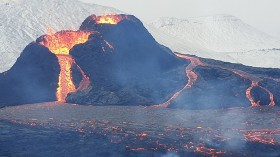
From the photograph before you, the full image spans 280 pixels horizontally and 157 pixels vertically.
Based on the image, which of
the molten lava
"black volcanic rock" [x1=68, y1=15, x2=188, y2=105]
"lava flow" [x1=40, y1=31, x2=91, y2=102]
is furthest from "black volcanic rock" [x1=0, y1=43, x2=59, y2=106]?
the molten lava

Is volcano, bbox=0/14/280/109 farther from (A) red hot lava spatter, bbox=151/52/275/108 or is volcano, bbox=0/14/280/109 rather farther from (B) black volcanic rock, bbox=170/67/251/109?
(A) red hot lava spatter, bbox=151/52/275/108

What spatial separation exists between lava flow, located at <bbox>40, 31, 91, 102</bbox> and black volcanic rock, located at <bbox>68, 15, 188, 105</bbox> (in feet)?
13.5

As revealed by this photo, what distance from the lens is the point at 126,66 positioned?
12719 centimetres

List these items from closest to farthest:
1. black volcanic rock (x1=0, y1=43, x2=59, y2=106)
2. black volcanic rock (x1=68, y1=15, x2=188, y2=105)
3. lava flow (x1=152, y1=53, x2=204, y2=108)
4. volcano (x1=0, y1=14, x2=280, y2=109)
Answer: lava flow (x1=152, y1=53, x2=204, y2=108)
volcano (x1=0, y1=14, x2=280, y2=109)
black volcanic rock (x1=68, y1=15, x2=188, y2=105)
black volcanic rock (x1=0, y1=43, x2=59, y2=106)

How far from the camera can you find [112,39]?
429 ft

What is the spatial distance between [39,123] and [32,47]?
2172 inches

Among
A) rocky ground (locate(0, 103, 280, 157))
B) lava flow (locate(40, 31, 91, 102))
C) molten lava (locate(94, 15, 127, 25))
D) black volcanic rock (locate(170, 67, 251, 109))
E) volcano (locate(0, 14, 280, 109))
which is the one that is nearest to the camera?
rocky ground (locate(0, 103, 280, 157))

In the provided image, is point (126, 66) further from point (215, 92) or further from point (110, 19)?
point (215, 92)

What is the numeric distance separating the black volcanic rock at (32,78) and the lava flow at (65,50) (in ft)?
7.94

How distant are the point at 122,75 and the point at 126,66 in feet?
14.7

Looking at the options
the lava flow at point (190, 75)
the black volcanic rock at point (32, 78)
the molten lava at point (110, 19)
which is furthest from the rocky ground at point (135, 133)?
the molten lava at point (110, 19)

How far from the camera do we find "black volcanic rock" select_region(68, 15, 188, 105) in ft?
388

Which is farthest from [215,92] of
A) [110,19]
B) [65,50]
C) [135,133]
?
[65,50]

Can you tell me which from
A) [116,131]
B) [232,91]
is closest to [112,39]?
[232,91]
